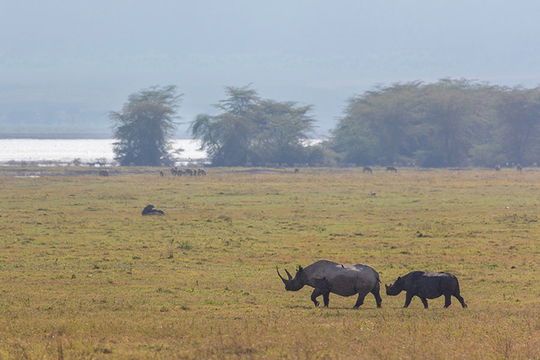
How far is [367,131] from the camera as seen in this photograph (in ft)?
381

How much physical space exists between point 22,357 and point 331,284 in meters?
8.29

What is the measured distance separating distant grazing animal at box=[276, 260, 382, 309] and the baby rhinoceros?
744 mm

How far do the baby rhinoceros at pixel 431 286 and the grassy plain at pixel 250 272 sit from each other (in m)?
0.40

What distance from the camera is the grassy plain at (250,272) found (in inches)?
570

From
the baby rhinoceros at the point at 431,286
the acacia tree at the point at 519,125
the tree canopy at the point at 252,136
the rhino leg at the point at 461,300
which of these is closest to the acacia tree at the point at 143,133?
the tree canopy at the point at 252,136

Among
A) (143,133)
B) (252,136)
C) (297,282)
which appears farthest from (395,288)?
(143,133)

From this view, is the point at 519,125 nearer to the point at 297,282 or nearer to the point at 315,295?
the point at 297,282

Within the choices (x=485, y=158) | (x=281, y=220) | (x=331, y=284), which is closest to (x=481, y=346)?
(x=331, y=284)

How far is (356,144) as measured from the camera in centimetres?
11438

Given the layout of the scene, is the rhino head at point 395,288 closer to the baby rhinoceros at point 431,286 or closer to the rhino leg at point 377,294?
the baby rhinoceros at point 431,286

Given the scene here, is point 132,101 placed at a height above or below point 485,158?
above

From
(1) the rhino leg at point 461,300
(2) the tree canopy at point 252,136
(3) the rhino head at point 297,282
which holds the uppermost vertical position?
(2) the tree canopy at point 252,136

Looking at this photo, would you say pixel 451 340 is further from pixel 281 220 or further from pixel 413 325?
pixel 281 220

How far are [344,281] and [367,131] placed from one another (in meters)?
97.3
